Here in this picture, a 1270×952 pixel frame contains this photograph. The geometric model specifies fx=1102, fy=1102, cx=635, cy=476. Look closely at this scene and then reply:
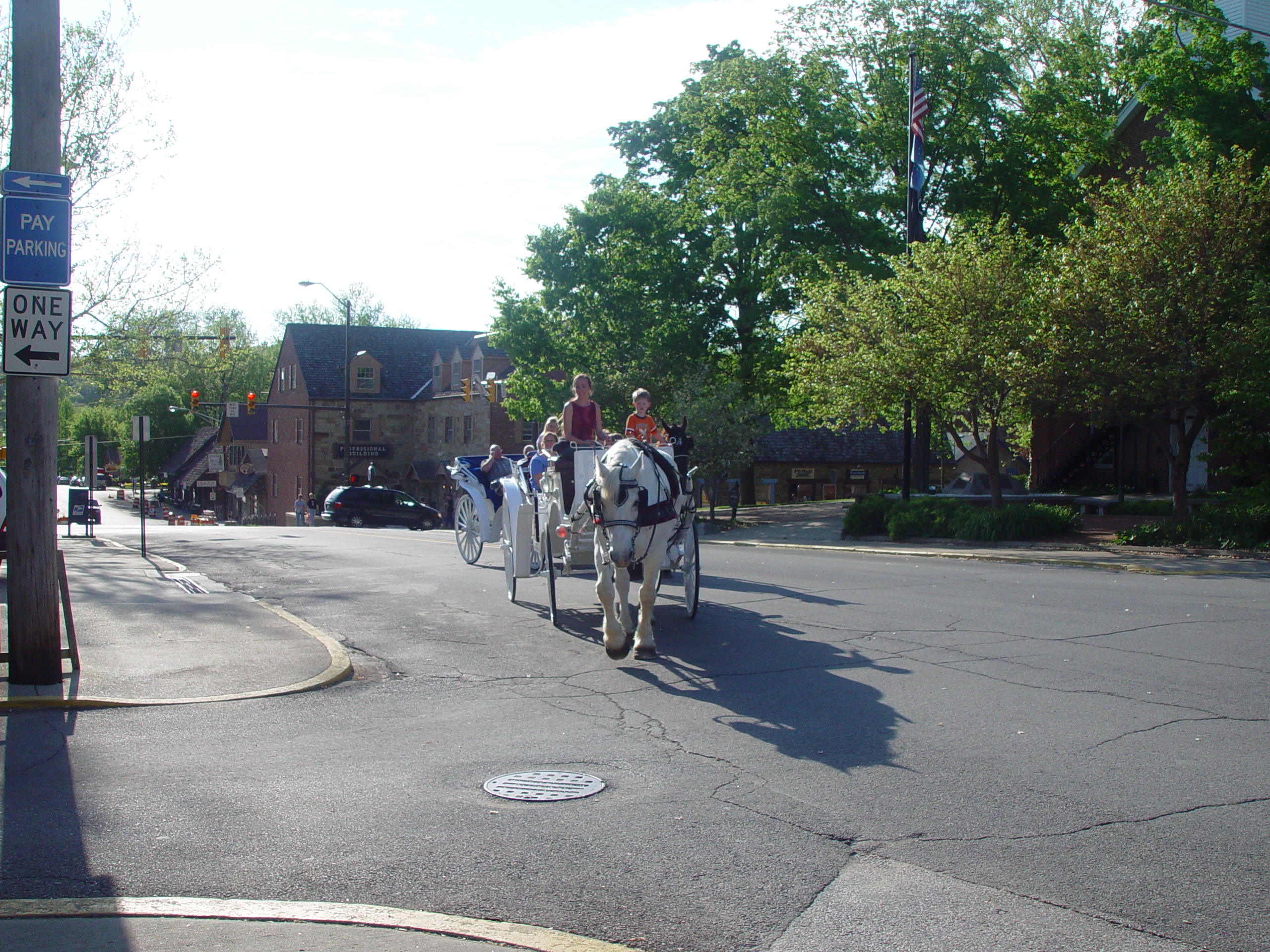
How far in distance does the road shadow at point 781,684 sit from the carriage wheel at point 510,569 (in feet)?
7.27

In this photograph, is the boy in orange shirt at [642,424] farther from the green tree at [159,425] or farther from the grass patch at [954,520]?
the green tree at [159,425]

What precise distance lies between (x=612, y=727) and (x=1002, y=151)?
30.2 meters

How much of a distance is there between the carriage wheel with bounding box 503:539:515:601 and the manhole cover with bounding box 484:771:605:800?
21.9 ft

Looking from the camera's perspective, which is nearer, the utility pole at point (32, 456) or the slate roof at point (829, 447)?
the utility pole at point (32, 456)

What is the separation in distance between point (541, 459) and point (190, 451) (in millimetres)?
91345

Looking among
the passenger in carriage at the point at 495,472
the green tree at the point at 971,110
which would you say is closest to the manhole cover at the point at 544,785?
the passenger in carriage at the point at 495,472

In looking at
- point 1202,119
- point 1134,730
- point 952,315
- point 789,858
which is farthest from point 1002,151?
point 789,858

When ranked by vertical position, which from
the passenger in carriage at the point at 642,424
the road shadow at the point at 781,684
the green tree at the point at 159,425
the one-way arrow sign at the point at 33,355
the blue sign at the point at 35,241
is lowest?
the road shadow at the point at 781,684

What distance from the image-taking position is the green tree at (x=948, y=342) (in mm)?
22562

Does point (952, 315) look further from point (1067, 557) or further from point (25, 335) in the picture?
point (25, 335)

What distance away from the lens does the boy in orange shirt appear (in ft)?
37.6

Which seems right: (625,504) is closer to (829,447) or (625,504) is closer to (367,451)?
(829,447)

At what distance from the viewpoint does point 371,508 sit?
4616cm

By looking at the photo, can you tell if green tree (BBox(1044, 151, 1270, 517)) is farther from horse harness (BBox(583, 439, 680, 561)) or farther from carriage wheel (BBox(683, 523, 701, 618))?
horse harness (BBox(583, 439, 680, 561))
